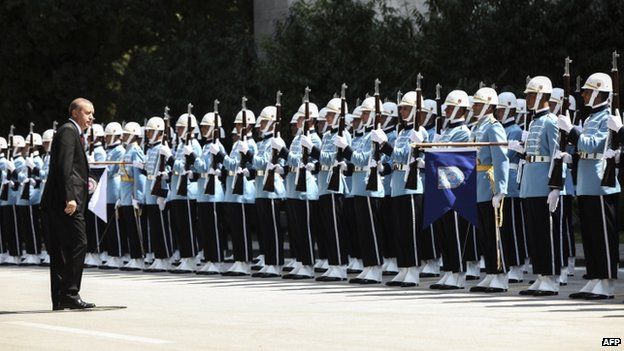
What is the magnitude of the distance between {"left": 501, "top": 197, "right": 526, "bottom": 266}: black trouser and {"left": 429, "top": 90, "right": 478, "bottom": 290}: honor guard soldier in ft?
1.65

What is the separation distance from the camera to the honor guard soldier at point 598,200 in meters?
14.8

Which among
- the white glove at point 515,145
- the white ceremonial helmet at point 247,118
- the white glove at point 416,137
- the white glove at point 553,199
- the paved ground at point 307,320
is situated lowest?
the paved ground at point 307,320

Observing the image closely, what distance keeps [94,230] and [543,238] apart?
447 inches

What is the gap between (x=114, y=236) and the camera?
24812 mm

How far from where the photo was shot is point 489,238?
1642 cm

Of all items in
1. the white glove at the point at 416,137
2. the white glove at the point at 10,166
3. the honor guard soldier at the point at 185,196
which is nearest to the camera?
the white glove at the point at 416,137

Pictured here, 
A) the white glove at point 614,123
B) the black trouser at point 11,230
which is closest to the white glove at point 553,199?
the white glove at point 614,123

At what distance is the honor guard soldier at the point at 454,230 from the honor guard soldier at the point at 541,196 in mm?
1213

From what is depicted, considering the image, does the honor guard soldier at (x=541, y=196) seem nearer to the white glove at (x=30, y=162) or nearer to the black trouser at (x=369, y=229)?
the black trouser at (x=369, y=229)

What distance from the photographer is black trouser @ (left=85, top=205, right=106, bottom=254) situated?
82.4ft

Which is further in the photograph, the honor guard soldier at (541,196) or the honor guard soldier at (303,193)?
the honor guard soldier at (303,193)

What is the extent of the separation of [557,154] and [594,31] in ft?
42.8

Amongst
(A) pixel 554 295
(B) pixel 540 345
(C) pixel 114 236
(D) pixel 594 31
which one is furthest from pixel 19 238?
(B) pixel 540 345

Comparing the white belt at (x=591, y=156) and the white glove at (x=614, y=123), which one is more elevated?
the white glove at (x=614, y=123)
